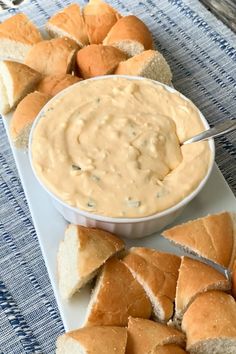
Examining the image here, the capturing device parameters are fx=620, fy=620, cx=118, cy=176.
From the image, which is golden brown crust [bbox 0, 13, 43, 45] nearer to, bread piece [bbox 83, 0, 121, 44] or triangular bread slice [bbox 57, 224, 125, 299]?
bread piece [bbox 83, 0, 121, 44]

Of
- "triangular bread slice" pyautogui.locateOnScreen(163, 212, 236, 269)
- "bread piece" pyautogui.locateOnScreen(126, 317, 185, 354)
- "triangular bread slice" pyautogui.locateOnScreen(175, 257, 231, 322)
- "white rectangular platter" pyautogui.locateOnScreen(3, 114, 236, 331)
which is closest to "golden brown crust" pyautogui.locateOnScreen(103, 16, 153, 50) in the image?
"white rectangular platter" pyautogui.locateOnScreen(3, 114, 236, 331)

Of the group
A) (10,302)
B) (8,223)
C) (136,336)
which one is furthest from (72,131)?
(136,336)

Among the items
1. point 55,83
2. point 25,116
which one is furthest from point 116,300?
point 55,83

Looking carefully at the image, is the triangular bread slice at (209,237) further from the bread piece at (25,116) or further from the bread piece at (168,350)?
the bread piece at (25,116)

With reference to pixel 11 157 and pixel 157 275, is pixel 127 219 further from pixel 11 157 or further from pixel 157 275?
pixel 11 157

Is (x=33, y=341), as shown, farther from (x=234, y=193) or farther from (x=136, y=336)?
(x=234, y=193)

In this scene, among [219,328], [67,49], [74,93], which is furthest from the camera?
[67,49]
